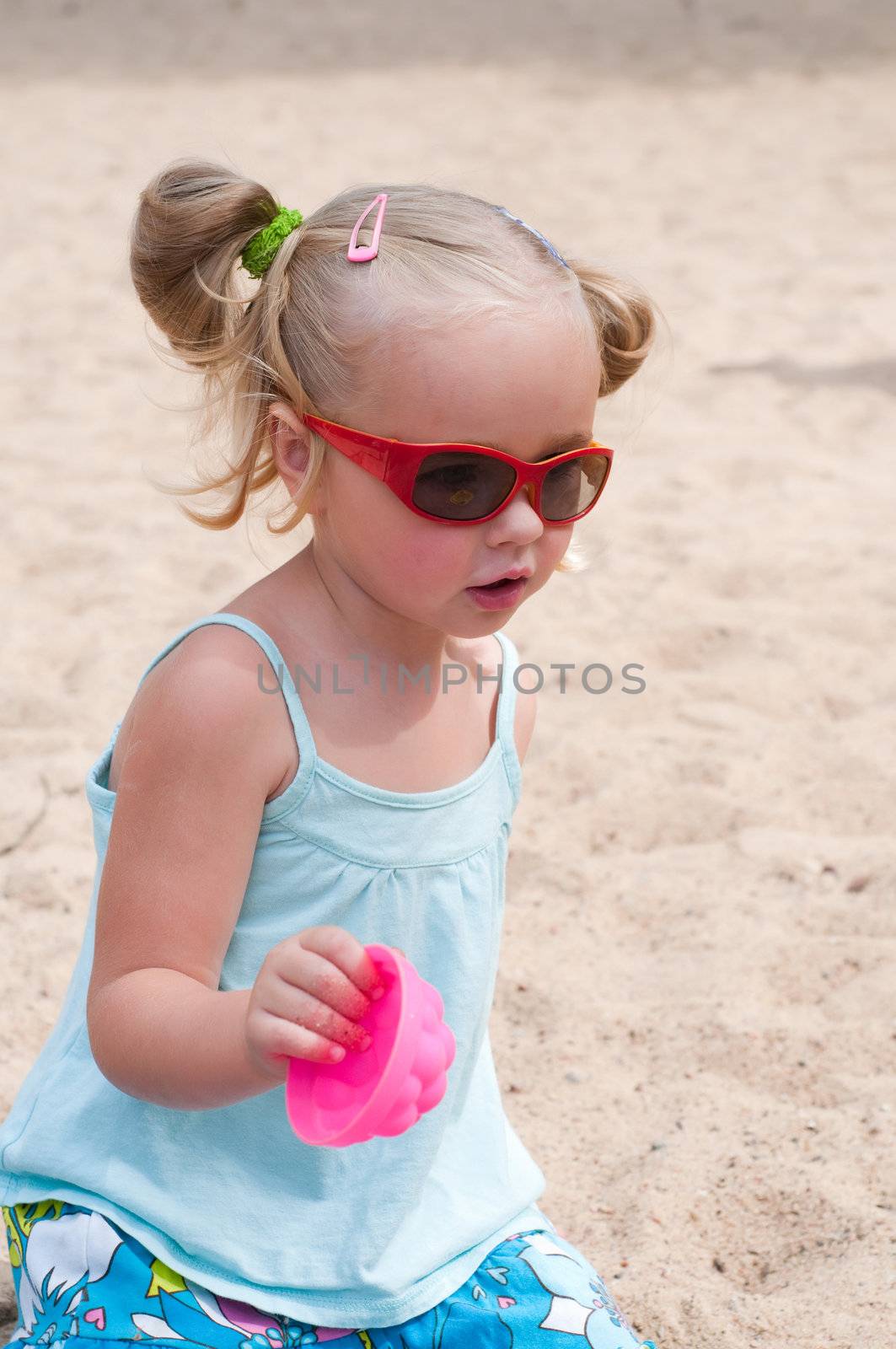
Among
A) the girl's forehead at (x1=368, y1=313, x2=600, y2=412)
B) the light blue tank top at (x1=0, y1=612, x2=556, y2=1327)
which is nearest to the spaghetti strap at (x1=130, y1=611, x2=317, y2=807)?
the light blue tank top at (x1=0, y1=612, x2=556, y2=1327)

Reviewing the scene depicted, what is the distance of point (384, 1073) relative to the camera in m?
1.01

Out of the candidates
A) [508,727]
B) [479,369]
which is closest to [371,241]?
[479,369]

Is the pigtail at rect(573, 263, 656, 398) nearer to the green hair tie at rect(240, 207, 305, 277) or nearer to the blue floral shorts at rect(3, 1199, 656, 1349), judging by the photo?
the green hair tie at rect(240, 207, 305, 277)

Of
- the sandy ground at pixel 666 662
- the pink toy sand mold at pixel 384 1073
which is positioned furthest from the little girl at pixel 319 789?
the sandy ground at pixel 666 662

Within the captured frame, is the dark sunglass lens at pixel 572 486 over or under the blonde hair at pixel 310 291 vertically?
under

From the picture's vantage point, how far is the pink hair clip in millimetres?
1351

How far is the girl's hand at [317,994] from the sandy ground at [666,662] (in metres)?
0.91

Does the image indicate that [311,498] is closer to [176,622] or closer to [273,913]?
[273,913]

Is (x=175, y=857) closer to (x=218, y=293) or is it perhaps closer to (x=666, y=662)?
(x=218, y=293)

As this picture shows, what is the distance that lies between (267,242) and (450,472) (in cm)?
35

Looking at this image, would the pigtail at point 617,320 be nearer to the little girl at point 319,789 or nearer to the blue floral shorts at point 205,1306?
the little girl at point 319,789

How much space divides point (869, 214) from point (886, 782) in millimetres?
4568

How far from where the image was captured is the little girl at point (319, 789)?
4.26 feet

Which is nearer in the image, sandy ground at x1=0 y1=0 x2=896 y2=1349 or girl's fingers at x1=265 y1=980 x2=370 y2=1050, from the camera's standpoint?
girl's fingers at x1=265 y1=980 x2=370 y2=1050
